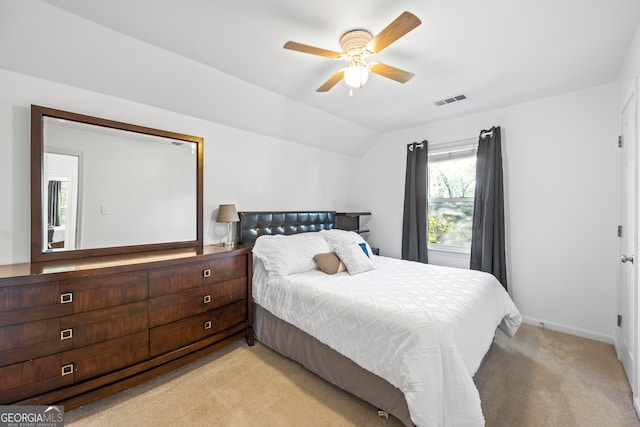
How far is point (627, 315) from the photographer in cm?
218

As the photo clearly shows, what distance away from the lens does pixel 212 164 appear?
2.83 meters

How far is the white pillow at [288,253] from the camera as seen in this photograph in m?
2.51

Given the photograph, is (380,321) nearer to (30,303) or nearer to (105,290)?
(105,290)

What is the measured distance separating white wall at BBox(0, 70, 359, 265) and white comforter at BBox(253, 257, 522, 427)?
1.17 metres

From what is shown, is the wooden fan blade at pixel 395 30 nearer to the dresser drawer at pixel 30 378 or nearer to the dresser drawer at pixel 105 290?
the dresser drawer at pixel 105 290

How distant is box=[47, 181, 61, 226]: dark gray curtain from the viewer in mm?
1894

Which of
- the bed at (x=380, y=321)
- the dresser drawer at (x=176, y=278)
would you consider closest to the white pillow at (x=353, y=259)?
the bed at (x=380, y=321)

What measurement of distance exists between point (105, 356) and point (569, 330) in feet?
14.1

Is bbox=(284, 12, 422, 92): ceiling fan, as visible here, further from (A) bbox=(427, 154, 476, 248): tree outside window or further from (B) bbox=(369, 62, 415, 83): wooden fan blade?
(A) bbox=(427, 154, 476, 248): tree outside window

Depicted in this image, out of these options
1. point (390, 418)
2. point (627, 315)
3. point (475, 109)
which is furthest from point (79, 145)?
point (627, 315)

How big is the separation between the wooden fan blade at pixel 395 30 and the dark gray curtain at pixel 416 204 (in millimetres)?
2369

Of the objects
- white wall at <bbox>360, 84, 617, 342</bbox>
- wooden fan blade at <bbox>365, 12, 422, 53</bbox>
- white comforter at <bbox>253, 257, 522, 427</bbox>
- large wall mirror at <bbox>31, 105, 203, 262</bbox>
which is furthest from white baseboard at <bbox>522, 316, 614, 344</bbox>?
large wall mirror at <bbox>31, 105, 203, 262</bbox>

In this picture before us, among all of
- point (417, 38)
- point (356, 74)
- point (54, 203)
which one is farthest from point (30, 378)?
point (417, 38)

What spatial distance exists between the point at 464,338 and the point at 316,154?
308 cm
